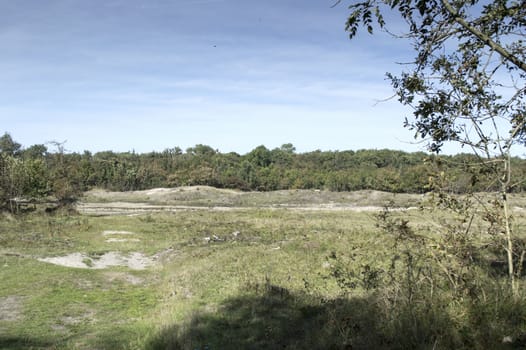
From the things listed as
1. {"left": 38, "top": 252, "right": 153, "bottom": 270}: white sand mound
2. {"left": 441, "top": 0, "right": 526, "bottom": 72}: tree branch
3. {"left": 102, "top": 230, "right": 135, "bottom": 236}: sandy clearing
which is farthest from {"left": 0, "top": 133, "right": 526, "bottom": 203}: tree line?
{"left": 441, "top": 0, "right": 526, "bottom": 72}: tree branch

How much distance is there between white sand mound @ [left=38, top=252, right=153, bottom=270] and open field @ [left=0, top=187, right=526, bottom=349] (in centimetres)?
5

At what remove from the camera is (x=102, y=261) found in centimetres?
1972

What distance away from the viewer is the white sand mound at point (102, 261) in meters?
18.4

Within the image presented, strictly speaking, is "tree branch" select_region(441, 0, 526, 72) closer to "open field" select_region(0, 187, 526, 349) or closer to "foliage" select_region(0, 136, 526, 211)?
"open field" select_region(0, 187, 526, 349)

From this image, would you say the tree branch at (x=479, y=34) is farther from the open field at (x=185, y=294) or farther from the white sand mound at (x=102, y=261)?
the white sand mound at (x=102, y=261)

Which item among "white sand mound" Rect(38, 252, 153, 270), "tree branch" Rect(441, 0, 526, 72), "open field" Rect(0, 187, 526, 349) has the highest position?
"tree branch" Rect(441, 0, 526, 72)

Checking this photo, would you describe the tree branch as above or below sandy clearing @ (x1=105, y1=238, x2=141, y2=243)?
above

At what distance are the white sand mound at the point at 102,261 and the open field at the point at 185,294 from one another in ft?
0.16

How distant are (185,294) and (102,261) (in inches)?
353

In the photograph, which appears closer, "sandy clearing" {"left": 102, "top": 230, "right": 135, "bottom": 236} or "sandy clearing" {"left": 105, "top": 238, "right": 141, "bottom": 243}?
"sandy clearing" {"left": 105, "top": 238, "right": 141, "bottom": 243}

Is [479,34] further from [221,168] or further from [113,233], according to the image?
[221,168]

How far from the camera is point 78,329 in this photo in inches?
402

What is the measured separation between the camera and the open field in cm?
785

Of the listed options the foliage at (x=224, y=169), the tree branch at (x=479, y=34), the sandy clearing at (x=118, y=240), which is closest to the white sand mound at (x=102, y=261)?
the sandy clearing at (x=118, y=240)
